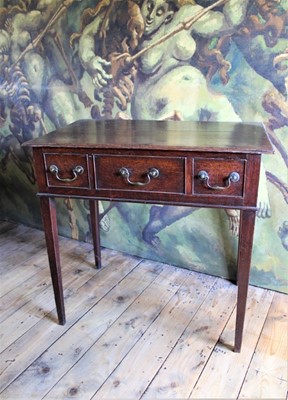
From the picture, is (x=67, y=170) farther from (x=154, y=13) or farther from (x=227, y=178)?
(x=154, y=13)

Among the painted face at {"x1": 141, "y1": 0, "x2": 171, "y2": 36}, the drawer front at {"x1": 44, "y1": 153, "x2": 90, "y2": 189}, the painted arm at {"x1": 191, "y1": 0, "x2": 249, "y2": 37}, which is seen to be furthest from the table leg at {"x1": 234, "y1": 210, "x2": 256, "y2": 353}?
the painted face at {"x1": 141, "y1": 0, "x2": 171, "y2": 36}

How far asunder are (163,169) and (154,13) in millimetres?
856

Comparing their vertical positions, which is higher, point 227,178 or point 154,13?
point 154,13

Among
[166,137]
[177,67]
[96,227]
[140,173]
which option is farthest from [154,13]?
[96,227]

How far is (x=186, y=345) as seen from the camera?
152 cm

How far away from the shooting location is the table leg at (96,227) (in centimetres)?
197

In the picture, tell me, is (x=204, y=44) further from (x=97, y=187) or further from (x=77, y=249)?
(x=77, y=249)

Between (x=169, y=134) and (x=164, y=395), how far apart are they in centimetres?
94

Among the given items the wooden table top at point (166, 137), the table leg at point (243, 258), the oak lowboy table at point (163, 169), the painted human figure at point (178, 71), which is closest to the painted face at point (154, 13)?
the painted human figure at point (178, 71)

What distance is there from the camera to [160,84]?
5.91 ft

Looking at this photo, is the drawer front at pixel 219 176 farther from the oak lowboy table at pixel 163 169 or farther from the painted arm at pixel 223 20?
the painted arm at pixel 223 20

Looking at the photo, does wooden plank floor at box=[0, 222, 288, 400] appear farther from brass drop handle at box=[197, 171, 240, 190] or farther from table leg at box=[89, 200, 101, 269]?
brass drop handle at box=[197, 171, 240, 190]

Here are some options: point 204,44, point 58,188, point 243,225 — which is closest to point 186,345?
point 243,225

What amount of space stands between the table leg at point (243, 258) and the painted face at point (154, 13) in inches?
39.0
